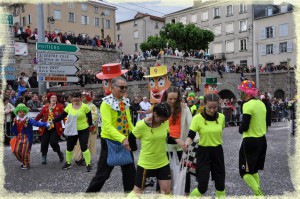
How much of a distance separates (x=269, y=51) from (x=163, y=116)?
171 ft

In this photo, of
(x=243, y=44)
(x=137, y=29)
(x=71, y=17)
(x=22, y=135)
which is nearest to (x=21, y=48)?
(x=22, y=135)

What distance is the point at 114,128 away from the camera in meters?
4.68

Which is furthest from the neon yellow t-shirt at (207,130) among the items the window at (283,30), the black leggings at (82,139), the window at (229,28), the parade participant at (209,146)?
the window at (229,28)

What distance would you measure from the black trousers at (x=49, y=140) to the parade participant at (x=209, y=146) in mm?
4912

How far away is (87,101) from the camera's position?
9.14 m

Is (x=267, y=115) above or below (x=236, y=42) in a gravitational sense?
below

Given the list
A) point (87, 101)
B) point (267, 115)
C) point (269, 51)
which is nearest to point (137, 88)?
point (87, 101)

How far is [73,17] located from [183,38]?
1587 cm

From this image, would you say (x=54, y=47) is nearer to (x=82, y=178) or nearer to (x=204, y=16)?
(x=82, y=178)

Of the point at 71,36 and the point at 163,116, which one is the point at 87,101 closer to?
the point at 163,116

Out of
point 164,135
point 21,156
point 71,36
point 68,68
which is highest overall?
point 71,36

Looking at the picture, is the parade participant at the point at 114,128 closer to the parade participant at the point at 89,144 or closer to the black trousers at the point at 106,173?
the black trousers at the point at 106,173

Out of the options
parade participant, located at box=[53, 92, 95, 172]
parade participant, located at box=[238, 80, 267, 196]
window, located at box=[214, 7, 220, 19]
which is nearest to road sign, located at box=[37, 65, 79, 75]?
parade participant, located at box=[53, 92, 95, 172]

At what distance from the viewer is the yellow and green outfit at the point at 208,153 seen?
4.75 m
